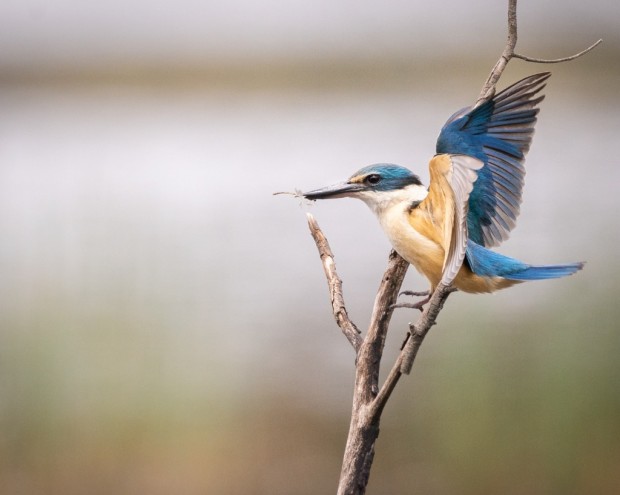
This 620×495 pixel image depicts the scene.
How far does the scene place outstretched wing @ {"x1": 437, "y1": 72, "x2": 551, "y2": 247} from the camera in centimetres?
113

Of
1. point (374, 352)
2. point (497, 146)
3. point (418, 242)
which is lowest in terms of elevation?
point (374, 352)

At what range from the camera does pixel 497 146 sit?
1181 millimetres

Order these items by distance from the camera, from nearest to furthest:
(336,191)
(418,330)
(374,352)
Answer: (418,330), (374,352), (336,191)

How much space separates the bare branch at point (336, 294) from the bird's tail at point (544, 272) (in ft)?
0.63

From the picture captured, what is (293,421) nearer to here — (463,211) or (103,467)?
(103,467)

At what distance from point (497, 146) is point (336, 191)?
8.2 inches

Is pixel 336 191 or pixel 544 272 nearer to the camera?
pixel 544 272

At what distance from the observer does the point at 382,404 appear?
106 cm

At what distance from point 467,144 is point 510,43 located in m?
0.13

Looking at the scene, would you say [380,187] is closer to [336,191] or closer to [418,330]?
[336,191]

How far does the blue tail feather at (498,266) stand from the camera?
1120 mm

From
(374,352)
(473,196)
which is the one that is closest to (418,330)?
(374,352)

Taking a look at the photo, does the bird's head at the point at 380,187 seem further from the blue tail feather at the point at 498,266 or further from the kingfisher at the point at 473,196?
the blue tail feather at the point at 498,266

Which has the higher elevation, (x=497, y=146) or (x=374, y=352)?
(x=497, y=146)
